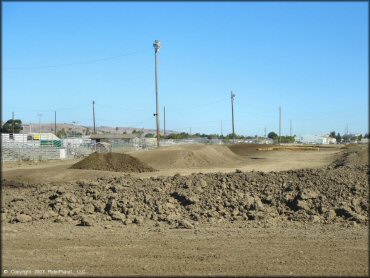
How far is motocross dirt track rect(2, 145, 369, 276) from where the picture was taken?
7.60 m

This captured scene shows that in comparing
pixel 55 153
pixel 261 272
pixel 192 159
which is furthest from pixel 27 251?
pixel 55 153

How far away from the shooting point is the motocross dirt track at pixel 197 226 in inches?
299

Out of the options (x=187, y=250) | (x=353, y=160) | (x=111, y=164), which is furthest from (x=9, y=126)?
(x=187, y=250)

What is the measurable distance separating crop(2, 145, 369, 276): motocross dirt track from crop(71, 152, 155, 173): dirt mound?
53.2 feet

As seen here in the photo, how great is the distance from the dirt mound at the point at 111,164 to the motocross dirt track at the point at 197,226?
638 inches

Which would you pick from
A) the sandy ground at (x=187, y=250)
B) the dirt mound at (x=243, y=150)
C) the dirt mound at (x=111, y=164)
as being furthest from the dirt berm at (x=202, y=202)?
the dirt mound at (x=243, y=150)

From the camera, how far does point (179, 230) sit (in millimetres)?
10297

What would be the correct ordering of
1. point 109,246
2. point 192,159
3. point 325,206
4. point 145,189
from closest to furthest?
1. point 109,246
2. point 325,206
3. point 145,189
4. point 192,159

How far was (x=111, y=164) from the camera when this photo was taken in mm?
31203

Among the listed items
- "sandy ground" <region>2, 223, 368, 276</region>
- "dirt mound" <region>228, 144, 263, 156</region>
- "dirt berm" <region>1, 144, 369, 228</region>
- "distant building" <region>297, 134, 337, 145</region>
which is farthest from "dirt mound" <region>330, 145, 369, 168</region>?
"distant building" <region>297, 134, 337, 145</region>

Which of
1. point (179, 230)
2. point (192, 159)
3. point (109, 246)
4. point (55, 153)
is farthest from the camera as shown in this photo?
point (55, 153)

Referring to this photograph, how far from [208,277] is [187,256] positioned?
1111 mm

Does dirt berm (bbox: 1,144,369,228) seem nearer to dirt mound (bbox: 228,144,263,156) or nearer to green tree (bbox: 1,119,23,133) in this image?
dirt mound (bbox: 228,144,263,156)

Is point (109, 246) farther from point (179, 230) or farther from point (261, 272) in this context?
point (261, 272)
